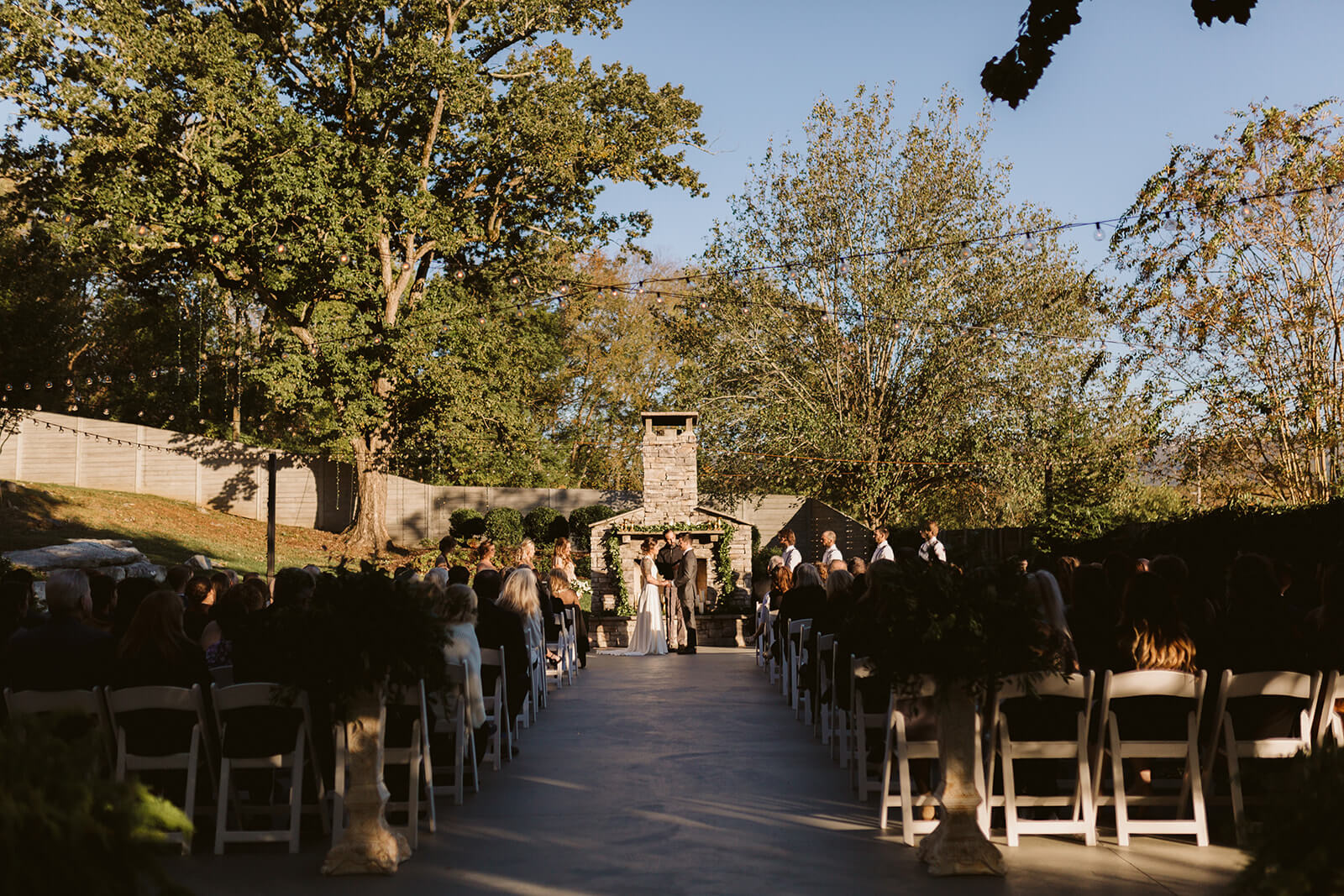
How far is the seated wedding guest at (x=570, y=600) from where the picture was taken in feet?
44.1

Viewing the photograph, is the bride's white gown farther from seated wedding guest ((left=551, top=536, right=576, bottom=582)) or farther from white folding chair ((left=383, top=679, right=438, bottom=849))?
white folding chair ((left=383, top=679, right=438, bottom=849))

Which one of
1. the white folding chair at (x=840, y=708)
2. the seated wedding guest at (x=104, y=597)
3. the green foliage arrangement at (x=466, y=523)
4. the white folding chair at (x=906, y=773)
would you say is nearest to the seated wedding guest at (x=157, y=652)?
the seated wedding guest at (x=104, y=597)

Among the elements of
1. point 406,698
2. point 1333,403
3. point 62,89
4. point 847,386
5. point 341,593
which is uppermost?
point 62,89

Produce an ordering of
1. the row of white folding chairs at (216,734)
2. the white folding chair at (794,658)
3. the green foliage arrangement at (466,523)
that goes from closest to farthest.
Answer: the row of white folding chairs at (216,734) → the white folding chair at (794,658) → the green foliage arrangement at (466,523)

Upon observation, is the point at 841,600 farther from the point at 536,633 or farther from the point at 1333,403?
the point at 1333,403

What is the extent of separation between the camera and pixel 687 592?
1788 centimetres

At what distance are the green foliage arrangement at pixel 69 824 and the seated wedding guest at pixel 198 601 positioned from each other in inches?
201

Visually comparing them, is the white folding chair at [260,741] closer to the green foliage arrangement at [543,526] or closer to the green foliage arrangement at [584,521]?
the green foliage arrangement at [584,521]

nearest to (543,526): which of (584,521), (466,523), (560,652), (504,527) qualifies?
(504,527)

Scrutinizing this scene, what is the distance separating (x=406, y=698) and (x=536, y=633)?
501 centimetres

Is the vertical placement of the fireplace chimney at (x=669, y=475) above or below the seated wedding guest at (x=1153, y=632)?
above

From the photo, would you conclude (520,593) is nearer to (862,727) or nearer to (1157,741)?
(862,727)

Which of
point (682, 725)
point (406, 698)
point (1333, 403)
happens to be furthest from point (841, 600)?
point (1333, 403)

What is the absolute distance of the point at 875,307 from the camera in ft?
86.6
